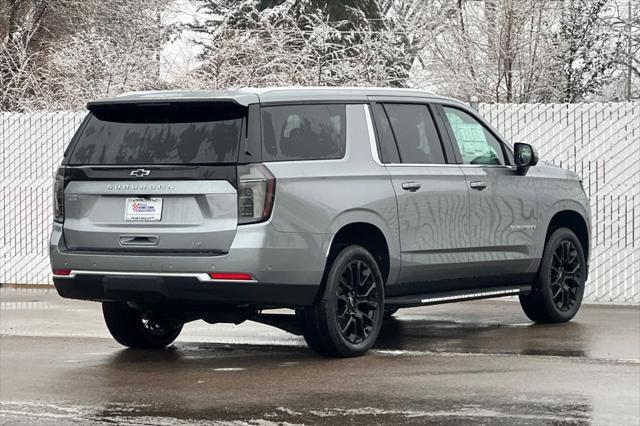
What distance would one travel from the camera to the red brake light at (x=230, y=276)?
33.4 ft

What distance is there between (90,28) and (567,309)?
2282 centimetres

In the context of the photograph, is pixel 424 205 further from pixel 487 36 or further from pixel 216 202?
pixel 487 36

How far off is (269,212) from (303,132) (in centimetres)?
85

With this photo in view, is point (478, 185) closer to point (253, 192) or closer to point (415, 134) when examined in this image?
point (415, 134)

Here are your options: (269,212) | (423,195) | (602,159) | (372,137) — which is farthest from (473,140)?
(602,159)

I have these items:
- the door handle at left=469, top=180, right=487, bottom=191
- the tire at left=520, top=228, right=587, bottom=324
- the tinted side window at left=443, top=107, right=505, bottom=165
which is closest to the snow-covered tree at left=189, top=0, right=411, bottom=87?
the tire at left=520, top=228, right=587, bottom=324

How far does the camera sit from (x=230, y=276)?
33.4ft

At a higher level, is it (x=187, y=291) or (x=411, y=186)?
(x=411, y=186)

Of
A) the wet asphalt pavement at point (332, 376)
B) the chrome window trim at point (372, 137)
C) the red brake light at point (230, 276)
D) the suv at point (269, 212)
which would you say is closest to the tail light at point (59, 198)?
the suv at point (269, 212)

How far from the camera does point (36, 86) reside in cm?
2762

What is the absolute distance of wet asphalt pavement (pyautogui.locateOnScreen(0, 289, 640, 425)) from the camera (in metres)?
8.20

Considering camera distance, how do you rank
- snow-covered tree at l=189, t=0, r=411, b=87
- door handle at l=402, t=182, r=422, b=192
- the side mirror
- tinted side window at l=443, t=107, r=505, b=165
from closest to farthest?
door handle at l=402, t=182, r=422, b=192
tinted side window at l=443, t=107, r=505, b=165
the side mirror
snow-covered tree at l=189, t=0, r=411, b=87

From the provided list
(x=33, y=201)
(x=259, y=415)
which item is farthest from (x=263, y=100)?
(x=33, y=201)

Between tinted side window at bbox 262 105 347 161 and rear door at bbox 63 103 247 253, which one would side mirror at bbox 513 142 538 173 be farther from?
rear door at bbox 63 103 247 253
